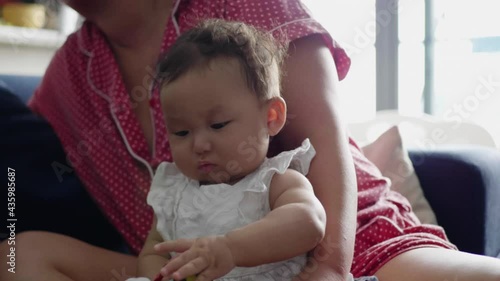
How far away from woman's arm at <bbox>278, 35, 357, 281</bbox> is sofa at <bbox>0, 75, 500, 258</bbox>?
43 centimetres

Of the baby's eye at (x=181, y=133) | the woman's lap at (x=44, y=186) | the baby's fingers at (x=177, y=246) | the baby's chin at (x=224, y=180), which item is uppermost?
the baby's eye at (x=181, y=133)

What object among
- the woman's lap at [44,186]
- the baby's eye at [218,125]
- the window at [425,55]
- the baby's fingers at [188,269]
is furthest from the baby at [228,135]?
the window at [425,55]

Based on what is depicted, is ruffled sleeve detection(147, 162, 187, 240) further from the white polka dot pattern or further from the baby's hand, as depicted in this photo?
the baby's hand

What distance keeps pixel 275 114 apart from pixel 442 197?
584 millimetres

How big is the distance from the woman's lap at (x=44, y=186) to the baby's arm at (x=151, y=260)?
303 mm

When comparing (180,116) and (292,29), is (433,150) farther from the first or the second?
(180,116)

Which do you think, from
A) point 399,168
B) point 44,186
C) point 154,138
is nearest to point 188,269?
point 154,138

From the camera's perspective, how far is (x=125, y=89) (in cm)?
101

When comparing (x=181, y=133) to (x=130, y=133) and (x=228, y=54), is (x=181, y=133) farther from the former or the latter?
(x=130, y=133)

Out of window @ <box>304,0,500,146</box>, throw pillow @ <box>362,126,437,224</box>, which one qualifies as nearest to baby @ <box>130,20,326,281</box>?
throw pillow @ <box>362,126,437,224</box>

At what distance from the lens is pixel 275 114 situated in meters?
0.78

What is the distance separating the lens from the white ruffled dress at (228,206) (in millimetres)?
731

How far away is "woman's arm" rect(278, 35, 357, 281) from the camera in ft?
2.47

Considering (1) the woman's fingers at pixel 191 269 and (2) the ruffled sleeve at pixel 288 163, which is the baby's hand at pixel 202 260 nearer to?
(1) the woman's fingers at pixel 191 269
